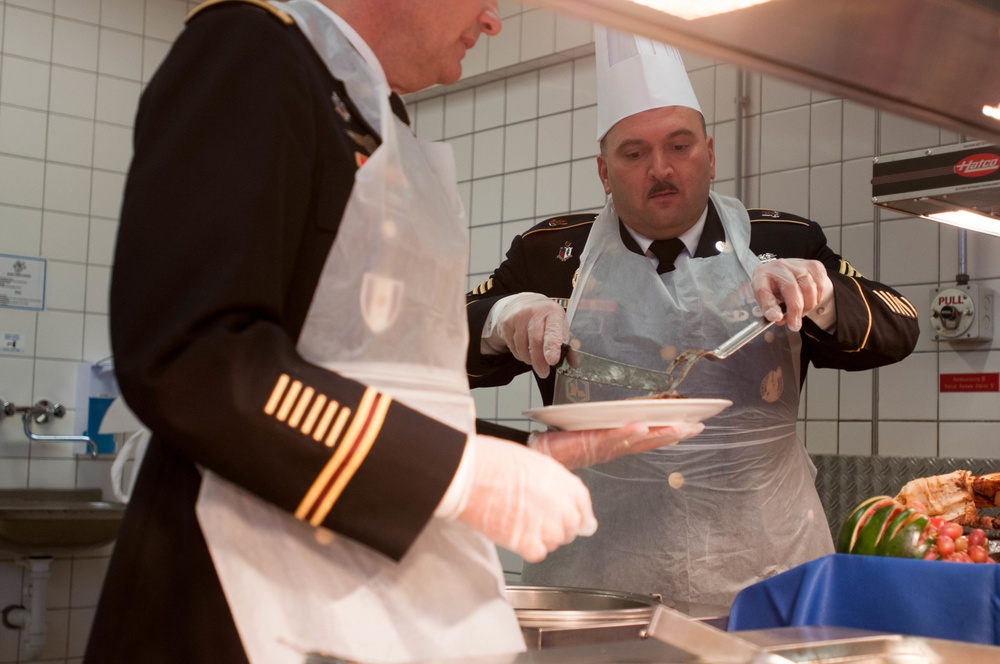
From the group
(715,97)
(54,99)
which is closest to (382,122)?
(715,97)

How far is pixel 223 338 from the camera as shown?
80 cm

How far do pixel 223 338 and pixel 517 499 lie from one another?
0.99ft

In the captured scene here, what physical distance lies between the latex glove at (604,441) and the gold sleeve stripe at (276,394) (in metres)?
0.50

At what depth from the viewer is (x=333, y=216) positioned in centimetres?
95

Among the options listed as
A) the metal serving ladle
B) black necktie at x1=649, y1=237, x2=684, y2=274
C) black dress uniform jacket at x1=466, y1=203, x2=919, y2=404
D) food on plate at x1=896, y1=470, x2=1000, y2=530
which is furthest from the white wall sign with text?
food on plate at x1=896, y1=470, x2=1000, y2=530

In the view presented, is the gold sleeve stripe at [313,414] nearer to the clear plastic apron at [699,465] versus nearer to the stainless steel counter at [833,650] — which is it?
the stainless steel counter at [833,650]

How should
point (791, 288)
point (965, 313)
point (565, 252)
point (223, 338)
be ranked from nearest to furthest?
point (223, 338) → point (791, 288) → point (565, 252) → point (965, 313)

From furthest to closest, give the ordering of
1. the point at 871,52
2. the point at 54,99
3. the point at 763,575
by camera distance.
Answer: the point at 54,99, the point at 763,575, the point at 871,52

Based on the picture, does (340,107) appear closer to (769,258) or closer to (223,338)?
(223,338)

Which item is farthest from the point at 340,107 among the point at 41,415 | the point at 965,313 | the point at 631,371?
the point at 41,415

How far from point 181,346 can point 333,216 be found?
→ 0.22 m

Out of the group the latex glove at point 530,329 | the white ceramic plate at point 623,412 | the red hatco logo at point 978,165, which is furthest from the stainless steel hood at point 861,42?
the red hatco logo at point 978,165

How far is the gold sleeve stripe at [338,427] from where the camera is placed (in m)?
0.82

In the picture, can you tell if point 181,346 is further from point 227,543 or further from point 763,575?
point 763,575
